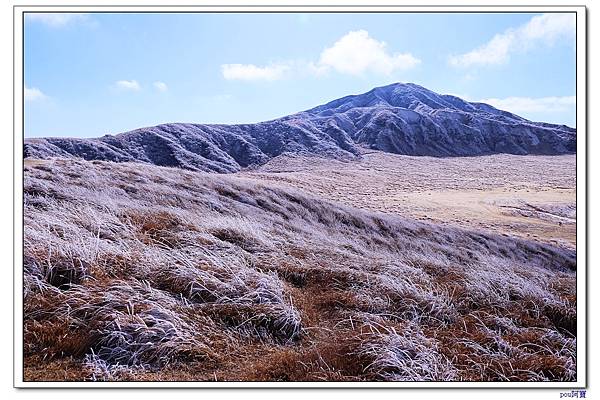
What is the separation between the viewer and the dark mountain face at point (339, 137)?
5.02 metres

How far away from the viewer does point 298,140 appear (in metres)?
14.6

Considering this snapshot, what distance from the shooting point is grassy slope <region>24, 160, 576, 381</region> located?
2.50 meters

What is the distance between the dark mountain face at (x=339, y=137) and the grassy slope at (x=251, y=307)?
1.27 metres

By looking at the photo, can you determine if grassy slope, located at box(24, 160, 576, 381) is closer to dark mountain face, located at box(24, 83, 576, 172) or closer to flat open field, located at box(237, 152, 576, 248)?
flat open field, located at box(237, 152, 576, 248)

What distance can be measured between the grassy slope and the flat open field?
0.52m

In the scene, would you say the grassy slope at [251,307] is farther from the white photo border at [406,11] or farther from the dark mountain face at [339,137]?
the dark mountain face at [339,137]

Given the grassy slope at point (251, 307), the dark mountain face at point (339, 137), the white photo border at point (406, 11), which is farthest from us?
the dark mountain face at point (339, 137)

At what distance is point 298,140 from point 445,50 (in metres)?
10.9

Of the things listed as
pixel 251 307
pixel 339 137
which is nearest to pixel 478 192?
pixel 251 307

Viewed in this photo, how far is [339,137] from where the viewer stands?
17406 mm

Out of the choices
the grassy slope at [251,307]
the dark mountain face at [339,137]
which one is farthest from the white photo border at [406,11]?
the dark mountain face at [339,137]
